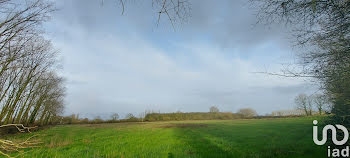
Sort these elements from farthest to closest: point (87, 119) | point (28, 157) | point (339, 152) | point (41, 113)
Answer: point (87, 119) → point (41, 113) → point (28, 157) → point (339, 152)

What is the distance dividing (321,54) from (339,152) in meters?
3.56

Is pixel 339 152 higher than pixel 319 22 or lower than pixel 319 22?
lower

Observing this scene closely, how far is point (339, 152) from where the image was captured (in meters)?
5.24

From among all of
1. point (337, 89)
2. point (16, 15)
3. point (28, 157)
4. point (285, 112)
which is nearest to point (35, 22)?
point (16, 15)

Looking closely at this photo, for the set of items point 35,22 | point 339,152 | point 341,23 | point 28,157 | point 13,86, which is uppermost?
point 35,22

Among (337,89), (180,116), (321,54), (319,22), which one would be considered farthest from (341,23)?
(180,116)

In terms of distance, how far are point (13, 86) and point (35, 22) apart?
54.1 ft

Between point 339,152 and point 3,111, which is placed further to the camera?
point 3,111

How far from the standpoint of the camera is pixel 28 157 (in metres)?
7.39

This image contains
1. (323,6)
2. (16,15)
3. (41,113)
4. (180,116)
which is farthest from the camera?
(180,116)

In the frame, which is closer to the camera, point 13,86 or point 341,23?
point 341,23

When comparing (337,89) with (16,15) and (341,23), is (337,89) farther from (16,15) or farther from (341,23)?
(16,15)

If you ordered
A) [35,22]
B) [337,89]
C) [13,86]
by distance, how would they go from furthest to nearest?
[13,86], [35,22], [337,89]

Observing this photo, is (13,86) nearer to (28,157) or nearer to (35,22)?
(35,22)
